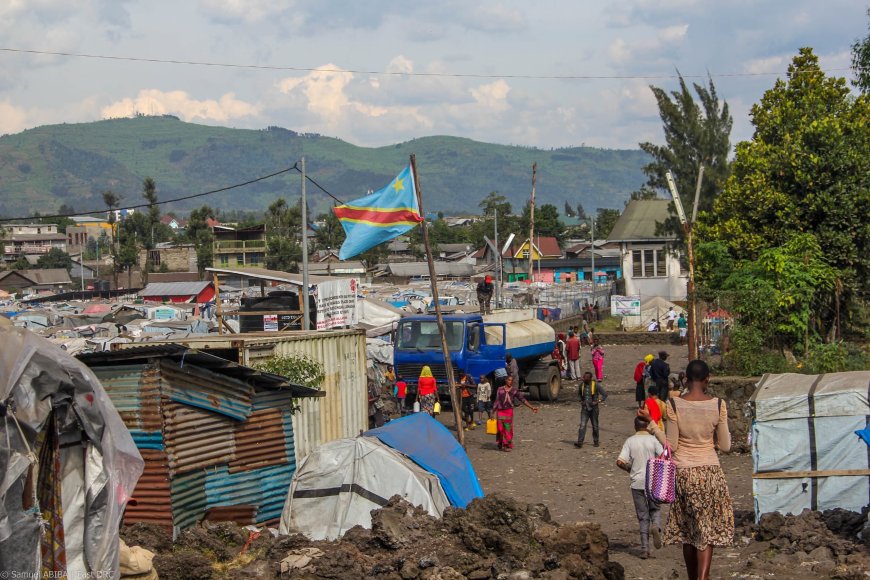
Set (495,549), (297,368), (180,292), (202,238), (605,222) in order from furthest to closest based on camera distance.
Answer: (605,222), (202,238), (180,292), (297,368), (495,549)

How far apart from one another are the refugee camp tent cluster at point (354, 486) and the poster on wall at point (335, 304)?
13424 mm

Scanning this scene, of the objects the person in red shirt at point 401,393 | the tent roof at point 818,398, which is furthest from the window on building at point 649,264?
the tent roof at point 818,398

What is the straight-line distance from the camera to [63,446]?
6.69 metres

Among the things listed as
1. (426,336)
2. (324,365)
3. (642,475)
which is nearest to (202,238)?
(426,336)

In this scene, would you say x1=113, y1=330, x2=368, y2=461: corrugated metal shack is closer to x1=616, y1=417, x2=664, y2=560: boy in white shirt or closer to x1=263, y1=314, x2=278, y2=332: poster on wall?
x1=616, y1=417, x2=664, y2=560: boy in white shirt

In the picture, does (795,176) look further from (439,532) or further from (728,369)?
(439,532)

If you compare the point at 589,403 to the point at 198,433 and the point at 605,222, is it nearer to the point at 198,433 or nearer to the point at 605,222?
the point at 198,433

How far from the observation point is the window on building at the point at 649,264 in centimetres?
6250

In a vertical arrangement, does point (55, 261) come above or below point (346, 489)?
above

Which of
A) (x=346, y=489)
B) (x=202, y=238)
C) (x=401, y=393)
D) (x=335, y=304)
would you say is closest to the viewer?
A: (x=346, y=489)

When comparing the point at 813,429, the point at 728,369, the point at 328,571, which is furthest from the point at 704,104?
the point at 328,571

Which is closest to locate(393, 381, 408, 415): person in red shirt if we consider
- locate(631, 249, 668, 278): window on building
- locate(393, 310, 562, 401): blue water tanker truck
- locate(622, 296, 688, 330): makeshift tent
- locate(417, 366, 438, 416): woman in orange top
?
locate(393, 310, 562, 401): blue water tanker truck

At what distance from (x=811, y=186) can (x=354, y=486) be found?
1529cm

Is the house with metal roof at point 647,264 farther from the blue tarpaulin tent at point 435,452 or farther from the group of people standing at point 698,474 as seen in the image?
the group of people standing at point 698,474
